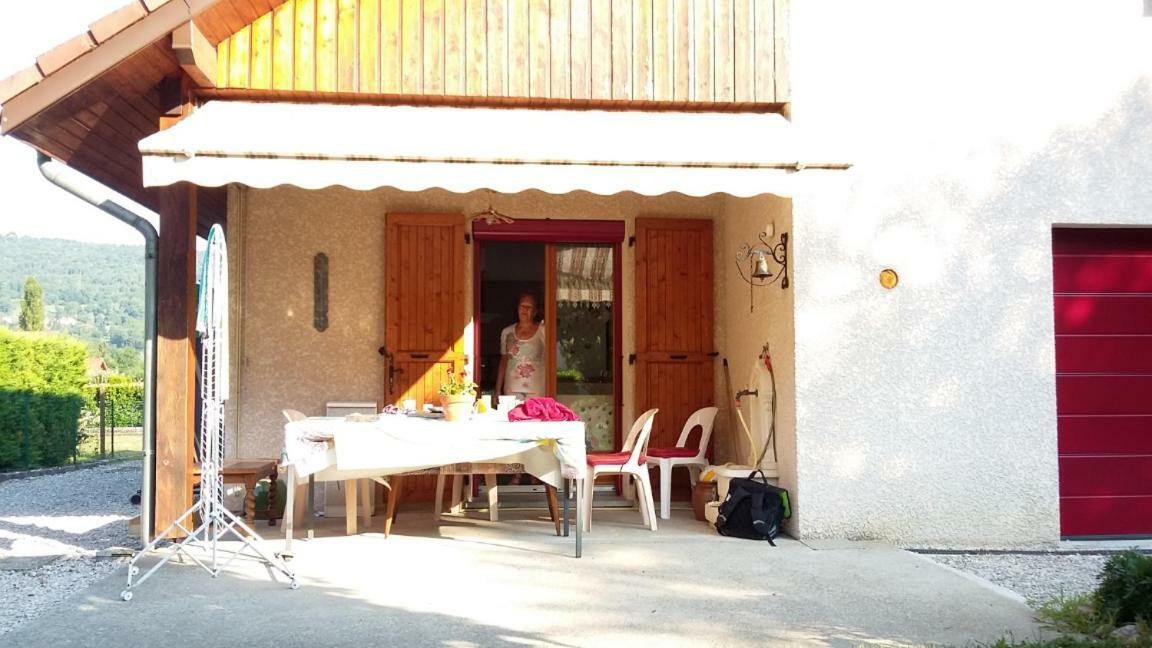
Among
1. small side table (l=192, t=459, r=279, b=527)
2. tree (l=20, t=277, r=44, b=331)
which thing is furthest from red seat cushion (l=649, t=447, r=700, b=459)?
tree (l=20, t=277, r=44, b=331)

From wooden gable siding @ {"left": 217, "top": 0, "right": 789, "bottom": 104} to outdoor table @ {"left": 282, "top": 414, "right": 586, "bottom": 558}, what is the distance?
103 inches

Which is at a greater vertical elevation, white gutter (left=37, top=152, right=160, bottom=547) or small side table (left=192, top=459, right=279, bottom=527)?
white gutter (left=37, top=152, right=160, bottom=547)

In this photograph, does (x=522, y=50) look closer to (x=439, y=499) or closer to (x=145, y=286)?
(x=145, y=286)

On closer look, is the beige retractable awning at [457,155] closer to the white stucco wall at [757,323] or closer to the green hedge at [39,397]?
the white stucco wall at [757,323]

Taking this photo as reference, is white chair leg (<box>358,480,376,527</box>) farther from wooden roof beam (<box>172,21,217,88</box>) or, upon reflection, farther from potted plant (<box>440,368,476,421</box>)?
wooden roof beam (<box>172,21,217,88</box>)

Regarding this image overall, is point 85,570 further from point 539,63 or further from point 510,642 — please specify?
point 539,63

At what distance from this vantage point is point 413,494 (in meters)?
9.94

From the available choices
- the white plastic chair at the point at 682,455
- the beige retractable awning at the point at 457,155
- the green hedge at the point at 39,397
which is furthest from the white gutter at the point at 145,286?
the green hedge at the point at 39,397

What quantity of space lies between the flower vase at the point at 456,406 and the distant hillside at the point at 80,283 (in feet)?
256

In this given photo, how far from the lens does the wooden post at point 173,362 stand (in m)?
7.23

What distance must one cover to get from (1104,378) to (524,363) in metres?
5.50

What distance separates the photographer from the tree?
49219 mm

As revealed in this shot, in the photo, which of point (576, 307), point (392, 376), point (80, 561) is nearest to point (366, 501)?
point (392, 376)

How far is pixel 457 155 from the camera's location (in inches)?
258
